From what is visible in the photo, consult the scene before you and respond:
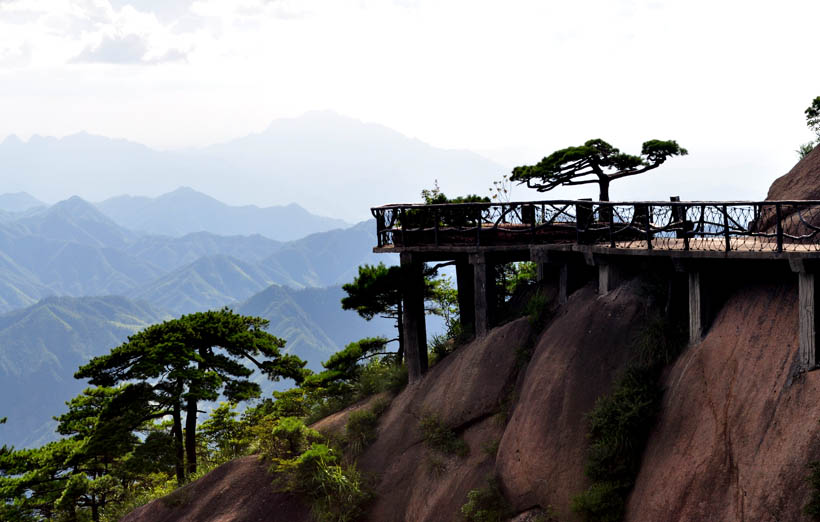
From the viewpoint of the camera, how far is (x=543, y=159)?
81.4 ft

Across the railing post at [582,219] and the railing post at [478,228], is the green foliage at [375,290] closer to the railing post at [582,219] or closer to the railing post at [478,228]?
the railing post at [478,228]

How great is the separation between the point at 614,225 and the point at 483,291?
4.32 metres

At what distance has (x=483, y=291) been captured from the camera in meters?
21.5

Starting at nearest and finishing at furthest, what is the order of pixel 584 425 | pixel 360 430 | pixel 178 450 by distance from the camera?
pixel 584 425 < pixel 360 430 < pixel 178 450

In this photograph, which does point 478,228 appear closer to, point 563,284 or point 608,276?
point 563,284

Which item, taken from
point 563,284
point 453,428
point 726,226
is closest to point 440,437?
point 453,428

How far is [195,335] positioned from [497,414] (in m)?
13.6

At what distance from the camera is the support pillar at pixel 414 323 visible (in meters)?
23.2

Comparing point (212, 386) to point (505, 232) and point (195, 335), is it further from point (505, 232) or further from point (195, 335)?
point (505, 232)

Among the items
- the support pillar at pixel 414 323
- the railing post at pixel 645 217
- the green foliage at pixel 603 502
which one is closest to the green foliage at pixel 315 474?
the support pillar at pixel 414 323

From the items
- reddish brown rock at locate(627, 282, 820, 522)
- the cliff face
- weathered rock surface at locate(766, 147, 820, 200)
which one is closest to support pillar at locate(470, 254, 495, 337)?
the cliff face

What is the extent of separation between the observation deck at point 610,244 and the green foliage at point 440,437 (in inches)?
120

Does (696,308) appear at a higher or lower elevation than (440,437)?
higher

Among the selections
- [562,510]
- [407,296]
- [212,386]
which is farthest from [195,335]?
[562,510]
